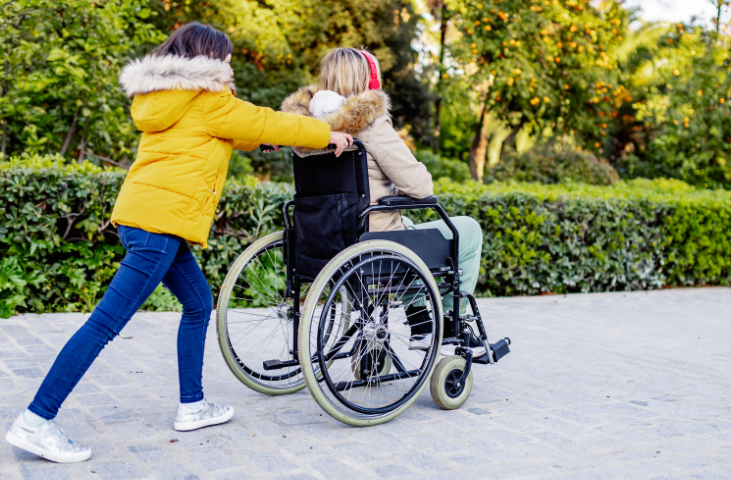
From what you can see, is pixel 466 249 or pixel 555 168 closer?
pixel 466 249

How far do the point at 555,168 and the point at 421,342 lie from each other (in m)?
9.17

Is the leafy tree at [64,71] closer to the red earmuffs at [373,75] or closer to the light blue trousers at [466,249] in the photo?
the red earmuffs at [373,75]

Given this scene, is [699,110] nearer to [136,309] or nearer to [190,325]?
[190,325]

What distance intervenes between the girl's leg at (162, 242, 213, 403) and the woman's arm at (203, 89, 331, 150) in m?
0.57

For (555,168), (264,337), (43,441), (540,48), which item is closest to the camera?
(43,441)

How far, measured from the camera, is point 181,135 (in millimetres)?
2766

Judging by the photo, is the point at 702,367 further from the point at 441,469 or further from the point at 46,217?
the point at 46,217

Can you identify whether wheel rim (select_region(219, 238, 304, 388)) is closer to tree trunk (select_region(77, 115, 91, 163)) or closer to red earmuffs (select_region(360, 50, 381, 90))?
red earmuffs (select_region(360, 50, 381, 90))

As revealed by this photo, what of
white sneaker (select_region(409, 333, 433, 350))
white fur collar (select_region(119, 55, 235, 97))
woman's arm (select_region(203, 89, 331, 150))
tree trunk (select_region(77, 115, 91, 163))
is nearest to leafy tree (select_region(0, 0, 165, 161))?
tree trunk (select_region(77, 115, 91, 163))

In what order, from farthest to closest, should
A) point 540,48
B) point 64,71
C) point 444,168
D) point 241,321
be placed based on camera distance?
point 444,168 → point 540,48 → point 64,71 → point 241,321

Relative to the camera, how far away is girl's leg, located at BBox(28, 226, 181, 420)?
2.59 meters

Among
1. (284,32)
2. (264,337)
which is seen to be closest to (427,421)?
(264,337)

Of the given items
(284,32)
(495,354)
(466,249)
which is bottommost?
(495,354)

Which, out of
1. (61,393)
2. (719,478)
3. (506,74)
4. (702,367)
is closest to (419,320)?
(719,478)
